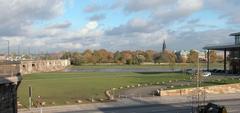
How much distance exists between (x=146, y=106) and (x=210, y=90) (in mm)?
22254

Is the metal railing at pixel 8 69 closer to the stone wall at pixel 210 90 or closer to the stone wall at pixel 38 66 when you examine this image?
the stone wall at pixel 210 90

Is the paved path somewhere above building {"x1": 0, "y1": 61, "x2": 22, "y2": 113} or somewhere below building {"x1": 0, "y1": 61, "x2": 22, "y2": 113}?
below

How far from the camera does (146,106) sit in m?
64.8

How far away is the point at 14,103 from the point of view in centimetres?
3456

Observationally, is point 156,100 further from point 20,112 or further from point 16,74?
point 16,74

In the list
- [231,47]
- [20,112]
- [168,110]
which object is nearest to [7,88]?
[20,112]

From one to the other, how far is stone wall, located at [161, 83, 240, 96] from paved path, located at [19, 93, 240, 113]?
2.78m

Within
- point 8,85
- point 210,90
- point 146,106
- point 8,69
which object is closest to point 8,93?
point 8,85

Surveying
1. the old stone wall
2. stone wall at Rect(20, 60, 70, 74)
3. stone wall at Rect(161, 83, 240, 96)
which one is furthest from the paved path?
stone wall at Rect(20, 60, 70, 74)

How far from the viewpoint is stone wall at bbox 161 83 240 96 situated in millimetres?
79006

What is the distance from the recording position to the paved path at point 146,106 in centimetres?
6044

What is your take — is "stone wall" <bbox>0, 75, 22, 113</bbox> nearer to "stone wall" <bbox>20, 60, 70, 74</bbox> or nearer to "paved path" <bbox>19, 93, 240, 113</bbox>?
"paved path" <bbox>19, 93, 240, 113</bbox>

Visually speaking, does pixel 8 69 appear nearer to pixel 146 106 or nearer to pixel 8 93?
pixel 8 93

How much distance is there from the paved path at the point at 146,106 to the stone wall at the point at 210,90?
2782 mm
